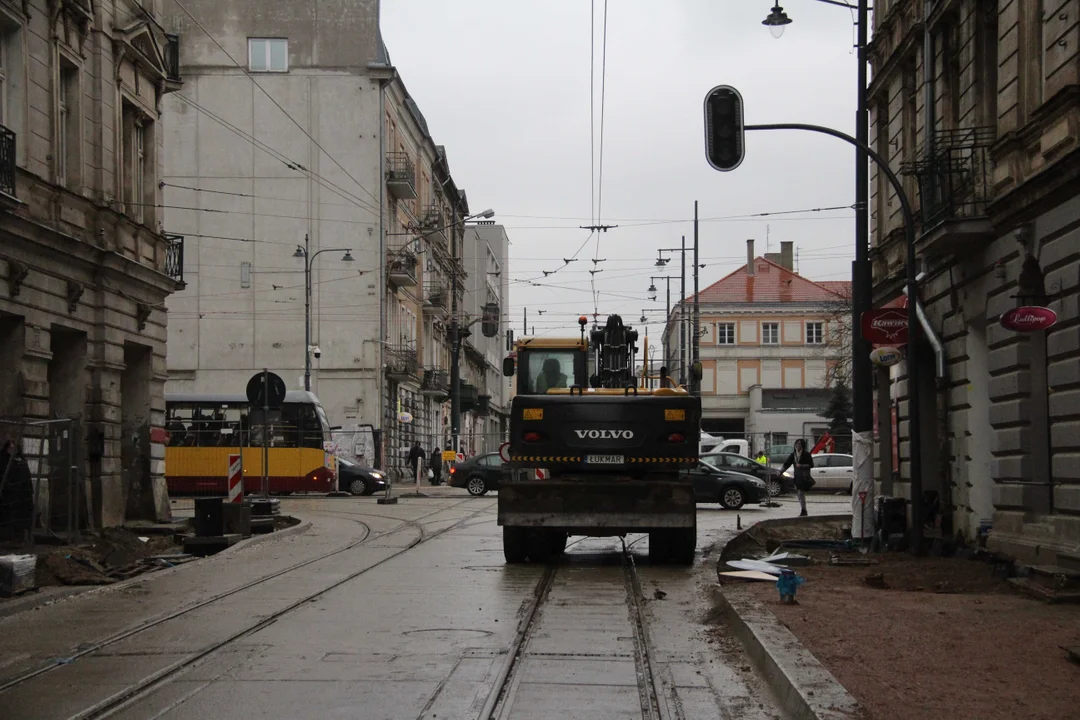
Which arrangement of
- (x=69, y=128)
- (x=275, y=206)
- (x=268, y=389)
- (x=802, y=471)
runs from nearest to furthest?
(x=69, y=128)
(x=268, y=389)
(x=802, y=471)
(x=275, y=206)

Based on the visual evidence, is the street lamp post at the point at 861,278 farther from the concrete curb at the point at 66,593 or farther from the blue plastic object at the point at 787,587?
the concrete curb at the point at 66,593

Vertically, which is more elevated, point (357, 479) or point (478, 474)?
point (478, 474)

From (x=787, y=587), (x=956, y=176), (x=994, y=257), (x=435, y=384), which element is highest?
(x=956, y=176)

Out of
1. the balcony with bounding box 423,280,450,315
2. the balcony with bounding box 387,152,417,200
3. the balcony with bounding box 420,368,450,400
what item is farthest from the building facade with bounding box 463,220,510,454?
the balcony with bounding box 387,152,417,200

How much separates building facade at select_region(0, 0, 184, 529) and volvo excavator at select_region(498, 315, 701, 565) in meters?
5.69

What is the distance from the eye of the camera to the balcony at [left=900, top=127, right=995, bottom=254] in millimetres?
16031

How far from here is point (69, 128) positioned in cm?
2202

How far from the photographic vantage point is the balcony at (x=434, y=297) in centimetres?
6294

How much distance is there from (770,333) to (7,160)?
239 feet

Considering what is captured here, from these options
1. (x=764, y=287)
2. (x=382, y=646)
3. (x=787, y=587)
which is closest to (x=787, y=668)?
(x=382, y=646)

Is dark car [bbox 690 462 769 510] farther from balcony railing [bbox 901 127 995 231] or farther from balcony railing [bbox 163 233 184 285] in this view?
balcony railing [bbox 901 127 995 231]

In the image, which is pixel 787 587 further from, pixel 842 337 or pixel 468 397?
pixel 468 397

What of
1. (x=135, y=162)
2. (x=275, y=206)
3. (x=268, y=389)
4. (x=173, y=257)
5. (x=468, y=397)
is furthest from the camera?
(x=468, y=397)

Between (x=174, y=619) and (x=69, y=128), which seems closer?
(x=174, y=619)
